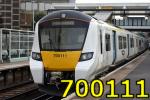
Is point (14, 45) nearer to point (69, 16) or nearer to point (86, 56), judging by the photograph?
point (69, 16)

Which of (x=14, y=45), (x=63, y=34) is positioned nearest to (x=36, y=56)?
(x=63, y=34)

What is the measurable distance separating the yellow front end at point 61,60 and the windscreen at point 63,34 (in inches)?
9.5

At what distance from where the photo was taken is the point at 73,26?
15.3 meters

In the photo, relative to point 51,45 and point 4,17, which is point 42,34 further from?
point 4,17

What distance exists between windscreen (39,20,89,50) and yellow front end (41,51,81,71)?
0.24 m

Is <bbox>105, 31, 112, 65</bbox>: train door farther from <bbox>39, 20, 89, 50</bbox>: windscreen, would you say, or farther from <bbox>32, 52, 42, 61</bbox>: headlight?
<bbox>32, 52, 42, 61</bbox>: headlight

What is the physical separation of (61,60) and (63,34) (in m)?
1.01

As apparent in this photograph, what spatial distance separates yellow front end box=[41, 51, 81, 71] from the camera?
14703 millimetres

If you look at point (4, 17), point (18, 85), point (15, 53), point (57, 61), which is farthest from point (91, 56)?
point (4, 17)

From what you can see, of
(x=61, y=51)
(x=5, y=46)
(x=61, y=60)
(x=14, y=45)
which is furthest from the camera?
(x=14, y=45)

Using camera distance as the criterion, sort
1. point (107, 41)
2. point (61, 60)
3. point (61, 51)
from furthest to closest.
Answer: point (107, 41)
point (61, 51)
point (61, 60)

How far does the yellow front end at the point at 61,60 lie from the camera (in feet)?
48.2

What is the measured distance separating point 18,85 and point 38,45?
23.7ft

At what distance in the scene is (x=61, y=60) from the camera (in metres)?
14.8
